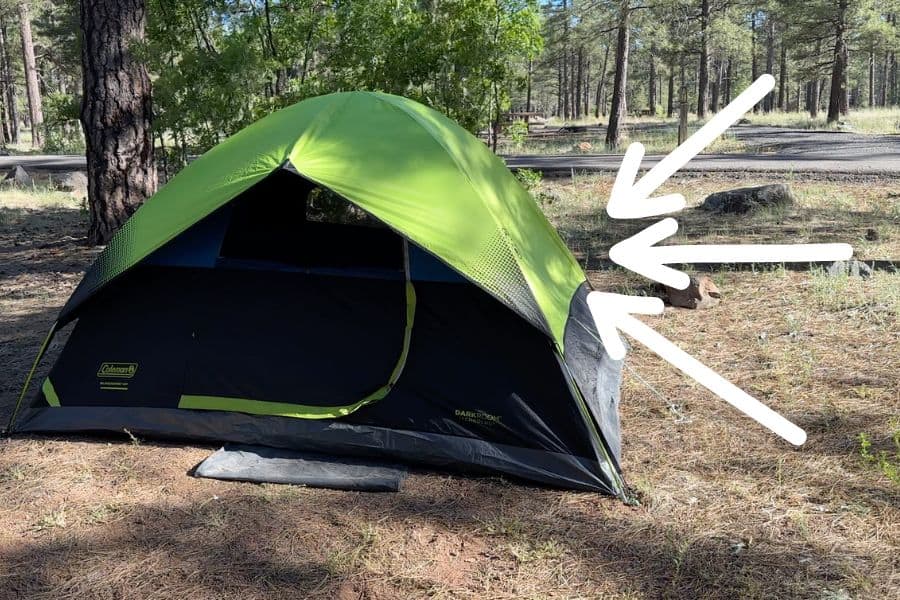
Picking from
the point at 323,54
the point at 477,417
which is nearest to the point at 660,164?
the point at 477,417

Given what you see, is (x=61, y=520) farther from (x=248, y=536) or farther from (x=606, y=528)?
(x=606, y=528)

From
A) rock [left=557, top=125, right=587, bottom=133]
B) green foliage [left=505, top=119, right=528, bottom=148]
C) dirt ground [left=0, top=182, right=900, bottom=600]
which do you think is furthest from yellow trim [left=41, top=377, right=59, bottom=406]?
rock [left=557, top=125, right=587, bottom=133]

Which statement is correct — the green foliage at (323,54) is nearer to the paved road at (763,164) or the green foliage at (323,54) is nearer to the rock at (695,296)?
the rock at (695,296)

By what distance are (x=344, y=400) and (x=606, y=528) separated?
1447mm

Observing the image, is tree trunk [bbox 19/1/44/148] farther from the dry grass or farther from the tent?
the tent

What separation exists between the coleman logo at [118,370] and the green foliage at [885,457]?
3.66 m

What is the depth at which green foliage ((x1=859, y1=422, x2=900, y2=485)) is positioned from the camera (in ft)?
11.0

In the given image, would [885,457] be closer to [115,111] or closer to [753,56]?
[115,111]

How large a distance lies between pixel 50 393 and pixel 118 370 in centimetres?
40

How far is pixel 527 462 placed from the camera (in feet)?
11.6

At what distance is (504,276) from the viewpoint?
3574 millimetres

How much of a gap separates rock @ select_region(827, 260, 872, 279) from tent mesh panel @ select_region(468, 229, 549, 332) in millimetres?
4306

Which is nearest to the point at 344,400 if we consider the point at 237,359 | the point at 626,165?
the point at 237,359

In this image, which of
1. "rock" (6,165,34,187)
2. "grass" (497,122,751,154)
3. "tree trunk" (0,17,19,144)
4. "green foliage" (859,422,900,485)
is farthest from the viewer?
"tree trunk" (0,17,19,144)
